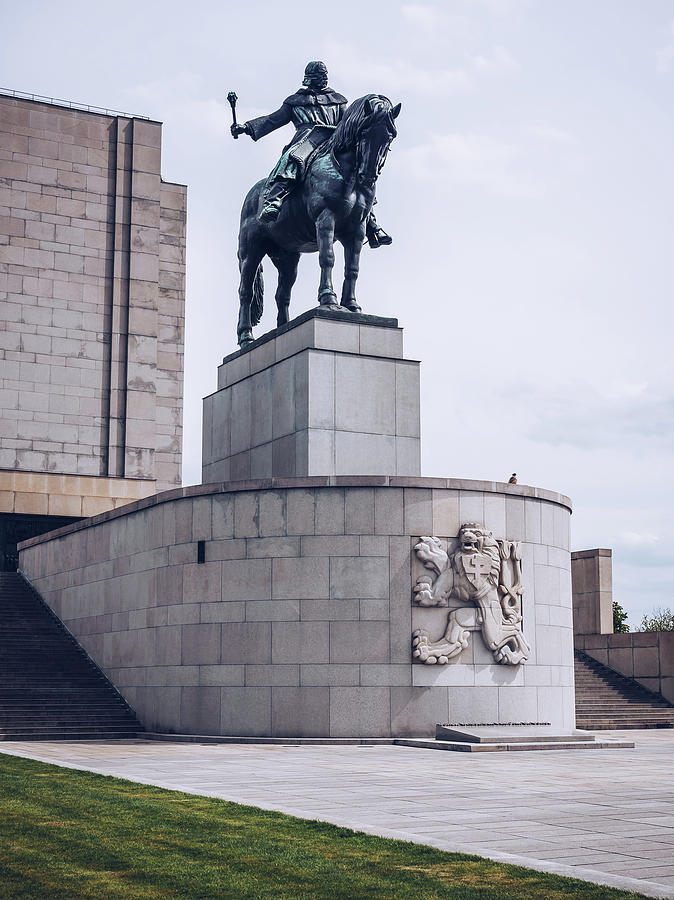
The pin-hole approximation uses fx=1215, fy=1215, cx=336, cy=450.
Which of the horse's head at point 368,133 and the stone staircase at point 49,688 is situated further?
the horse's head at point 368,133

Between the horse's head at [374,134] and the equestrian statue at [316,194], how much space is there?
0.02 metres

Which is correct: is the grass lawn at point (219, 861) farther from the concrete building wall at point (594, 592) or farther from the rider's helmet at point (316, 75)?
the concrete building wall at point (594, 592)

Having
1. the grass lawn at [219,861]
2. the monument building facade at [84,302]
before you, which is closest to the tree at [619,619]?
the monument building facade at [84,302]

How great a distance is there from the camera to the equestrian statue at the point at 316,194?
28656mm

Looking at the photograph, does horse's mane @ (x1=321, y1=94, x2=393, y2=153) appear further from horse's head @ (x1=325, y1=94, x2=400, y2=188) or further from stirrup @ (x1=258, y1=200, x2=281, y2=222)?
stirrup @ (x1=258, y1=200, x2=281, y2=222)

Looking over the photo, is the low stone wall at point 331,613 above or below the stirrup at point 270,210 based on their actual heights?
below

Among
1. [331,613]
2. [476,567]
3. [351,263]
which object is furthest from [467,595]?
[351,263]

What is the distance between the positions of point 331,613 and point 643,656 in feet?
50.7

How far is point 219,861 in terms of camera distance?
1023 centimetres

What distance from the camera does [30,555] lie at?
39.2 meters

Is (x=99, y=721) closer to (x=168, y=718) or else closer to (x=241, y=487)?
(x=168, y=718)

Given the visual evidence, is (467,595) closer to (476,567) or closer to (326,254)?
(476,567)

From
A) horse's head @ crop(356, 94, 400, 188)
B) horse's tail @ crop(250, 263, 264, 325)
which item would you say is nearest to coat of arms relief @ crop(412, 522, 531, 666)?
horse's head @ crop(356, 94, 400, 188)

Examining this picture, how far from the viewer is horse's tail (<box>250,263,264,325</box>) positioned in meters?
32.8
